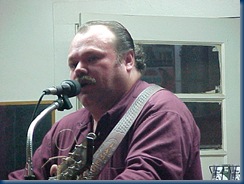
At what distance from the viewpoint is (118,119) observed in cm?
100

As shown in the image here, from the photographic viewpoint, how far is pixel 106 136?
984 millimetres

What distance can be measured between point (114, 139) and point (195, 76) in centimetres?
61

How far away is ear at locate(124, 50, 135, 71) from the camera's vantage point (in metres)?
1.12

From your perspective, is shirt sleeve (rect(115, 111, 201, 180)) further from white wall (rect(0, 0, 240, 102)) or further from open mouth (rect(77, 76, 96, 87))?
white wall (rect(0, 0, 240, 102))

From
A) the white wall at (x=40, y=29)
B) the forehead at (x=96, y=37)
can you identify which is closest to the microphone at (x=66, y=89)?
the forehead at (x=96, y=37)

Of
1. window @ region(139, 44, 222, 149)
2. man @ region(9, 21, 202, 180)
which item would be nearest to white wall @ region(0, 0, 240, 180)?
window @ region(139, 44, 222, 149)

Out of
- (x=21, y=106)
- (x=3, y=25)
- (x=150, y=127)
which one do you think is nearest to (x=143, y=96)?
(x=150, y=127)

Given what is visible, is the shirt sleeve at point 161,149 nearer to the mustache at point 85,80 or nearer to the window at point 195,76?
the mustache at point 85,80

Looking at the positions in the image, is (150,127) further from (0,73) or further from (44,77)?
(0,73)

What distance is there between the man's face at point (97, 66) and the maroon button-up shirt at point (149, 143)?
0.05 metres

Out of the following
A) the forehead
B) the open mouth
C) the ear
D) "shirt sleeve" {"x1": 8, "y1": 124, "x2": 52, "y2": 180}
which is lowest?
"shirt sleeve" {"x1": 8, "y1": 124, "x2": 52, "y2": 180}

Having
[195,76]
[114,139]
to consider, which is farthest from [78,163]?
[195,76]

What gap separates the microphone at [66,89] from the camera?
0.86m

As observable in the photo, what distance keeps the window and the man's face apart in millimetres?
368
